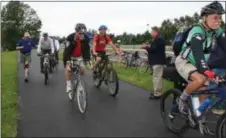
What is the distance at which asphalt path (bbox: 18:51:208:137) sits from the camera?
7348 millimetres

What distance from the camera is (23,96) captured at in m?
11.5

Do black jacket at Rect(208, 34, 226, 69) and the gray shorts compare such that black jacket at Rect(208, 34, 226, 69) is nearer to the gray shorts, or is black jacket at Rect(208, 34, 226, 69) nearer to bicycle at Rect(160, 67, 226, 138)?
the gray shorts

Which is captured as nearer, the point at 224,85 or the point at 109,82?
the point at 224,85

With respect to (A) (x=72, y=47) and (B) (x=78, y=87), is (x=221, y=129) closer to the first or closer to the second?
(B) (x=78, y=87)

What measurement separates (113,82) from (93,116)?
9.38 feet

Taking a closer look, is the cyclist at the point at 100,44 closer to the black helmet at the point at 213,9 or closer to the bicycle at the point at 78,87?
the bicycle at the point at 78,87

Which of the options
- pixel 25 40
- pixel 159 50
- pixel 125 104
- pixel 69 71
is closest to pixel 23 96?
pixel 69 71

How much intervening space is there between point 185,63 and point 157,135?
1.42 m

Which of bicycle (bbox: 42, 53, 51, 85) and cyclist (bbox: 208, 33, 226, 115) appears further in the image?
bicycle (bbox: 42, 53, 51, 85)

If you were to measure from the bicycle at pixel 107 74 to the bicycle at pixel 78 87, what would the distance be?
50.2 inches

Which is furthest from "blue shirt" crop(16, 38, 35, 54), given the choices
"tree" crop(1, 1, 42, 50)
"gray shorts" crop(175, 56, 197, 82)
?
"tree" crop(1, 1, 42, 50)

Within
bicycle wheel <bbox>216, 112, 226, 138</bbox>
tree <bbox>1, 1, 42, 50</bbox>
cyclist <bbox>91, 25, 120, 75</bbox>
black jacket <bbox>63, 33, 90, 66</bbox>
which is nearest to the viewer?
bicycle wheel <bbox>216, 112, 226, 138</bbox>

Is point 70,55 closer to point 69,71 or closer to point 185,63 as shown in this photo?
point 69,71

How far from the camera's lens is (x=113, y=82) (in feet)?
37.7
